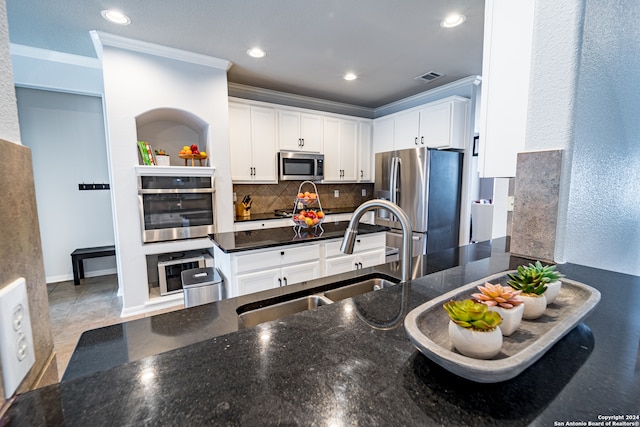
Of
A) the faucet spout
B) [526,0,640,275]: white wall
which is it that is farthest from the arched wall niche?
[526,0,640,275]: white wall

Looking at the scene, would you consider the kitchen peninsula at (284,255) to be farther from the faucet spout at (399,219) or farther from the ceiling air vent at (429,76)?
the ceiling air vent at (429,76)

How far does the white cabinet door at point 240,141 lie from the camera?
3.51 meters

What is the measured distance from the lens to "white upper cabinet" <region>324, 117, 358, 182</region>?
14.0ft

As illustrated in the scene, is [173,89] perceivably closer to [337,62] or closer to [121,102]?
[121,102]

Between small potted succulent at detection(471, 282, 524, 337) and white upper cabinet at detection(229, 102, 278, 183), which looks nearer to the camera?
small potted succulent at detection(471, 282, 524, 337)

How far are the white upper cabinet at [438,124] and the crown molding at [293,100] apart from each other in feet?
3.45

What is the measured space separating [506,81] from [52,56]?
4.26 m

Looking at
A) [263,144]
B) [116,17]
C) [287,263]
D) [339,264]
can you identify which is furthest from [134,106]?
[339,264]

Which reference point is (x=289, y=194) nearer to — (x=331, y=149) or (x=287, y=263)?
(x=331, y=149)

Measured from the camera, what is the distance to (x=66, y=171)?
3.65m

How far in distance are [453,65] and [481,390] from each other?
3520 mm

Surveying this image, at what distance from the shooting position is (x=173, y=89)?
284 cm

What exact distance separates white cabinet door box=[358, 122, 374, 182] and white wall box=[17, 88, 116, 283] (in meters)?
3.67

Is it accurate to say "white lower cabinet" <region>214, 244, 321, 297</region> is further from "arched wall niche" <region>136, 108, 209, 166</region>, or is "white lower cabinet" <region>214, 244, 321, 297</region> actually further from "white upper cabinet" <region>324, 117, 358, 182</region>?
"white upper cabinet" <region>324, 117, 358, 182</region>
